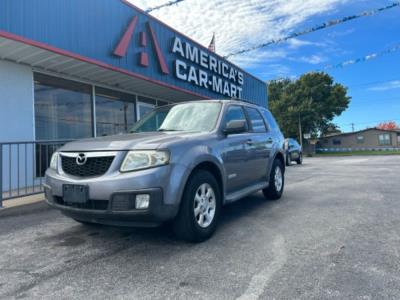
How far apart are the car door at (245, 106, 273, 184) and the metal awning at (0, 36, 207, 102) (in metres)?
4.55

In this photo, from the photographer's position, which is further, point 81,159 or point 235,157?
point 235,157

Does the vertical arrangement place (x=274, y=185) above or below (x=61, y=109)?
below

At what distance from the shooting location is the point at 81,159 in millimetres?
3451

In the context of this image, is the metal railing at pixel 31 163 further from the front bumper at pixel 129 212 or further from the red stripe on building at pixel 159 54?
the red stripe on building at pixel 159 54

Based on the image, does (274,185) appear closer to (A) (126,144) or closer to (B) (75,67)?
(A) (126,144)

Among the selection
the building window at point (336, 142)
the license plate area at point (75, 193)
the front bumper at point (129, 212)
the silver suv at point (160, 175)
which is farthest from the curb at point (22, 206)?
Result: the building window at point (336, 142)

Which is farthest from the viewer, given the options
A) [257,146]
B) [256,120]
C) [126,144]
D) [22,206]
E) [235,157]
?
[256,120]

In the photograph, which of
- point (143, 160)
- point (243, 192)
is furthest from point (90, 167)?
point (243, 192)

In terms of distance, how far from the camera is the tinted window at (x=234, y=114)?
4.59 meters

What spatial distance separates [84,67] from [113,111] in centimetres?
256

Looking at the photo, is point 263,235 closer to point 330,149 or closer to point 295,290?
point 295,290

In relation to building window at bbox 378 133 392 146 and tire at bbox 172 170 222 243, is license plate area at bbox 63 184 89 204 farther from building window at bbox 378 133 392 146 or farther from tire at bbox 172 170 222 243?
building window at bbox 378 133 392 146

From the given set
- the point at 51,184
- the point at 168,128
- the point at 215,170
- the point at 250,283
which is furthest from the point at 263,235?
the point at 51,184

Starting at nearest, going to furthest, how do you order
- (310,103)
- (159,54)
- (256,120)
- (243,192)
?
1. (243,192)
2. (256,120)
3. (159,54)
4. (310,103)
